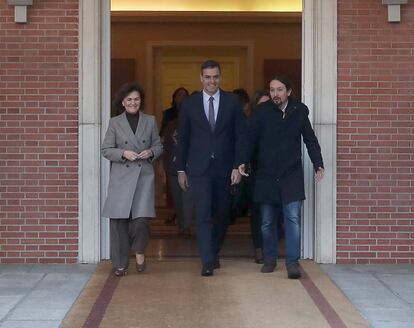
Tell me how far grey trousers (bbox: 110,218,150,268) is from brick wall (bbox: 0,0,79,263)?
0.74m

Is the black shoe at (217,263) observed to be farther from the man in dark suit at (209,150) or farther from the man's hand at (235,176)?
the man's hand at (235,176)

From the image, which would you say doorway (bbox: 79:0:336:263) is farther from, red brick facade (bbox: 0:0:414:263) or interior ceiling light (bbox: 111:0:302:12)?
interior ceiling light (bbox: 111:0:302:12)

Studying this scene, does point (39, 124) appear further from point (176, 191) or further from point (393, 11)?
point (393, 11)

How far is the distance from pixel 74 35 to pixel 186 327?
3483mm

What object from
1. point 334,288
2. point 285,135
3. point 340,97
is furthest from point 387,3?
point 334,288

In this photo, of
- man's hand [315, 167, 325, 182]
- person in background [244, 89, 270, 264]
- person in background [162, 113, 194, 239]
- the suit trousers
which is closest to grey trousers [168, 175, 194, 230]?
person in background [162, 113, 194, 239]

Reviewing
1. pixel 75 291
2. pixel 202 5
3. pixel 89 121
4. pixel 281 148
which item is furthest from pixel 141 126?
pixel 202 5

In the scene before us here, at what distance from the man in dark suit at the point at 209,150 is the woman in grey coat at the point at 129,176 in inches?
12.3

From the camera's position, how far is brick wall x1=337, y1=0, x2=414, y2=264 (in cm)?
895

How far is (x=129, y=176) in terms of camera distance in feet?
27.1

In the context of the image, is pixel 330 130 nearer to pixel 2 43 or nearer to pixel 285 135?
pixel 285 135

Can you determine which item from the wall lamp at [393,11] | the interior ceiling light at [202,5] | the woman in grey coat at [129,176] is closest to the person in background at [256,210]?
the woman in grey coat at [129,176]

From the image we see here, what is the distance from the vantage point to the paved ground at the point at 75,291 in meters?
6.93

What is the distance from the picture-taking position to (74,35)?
891 cm
